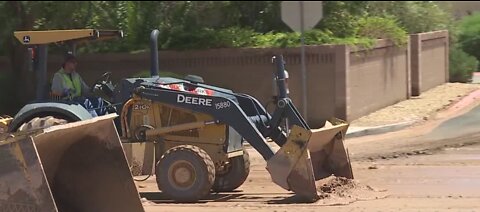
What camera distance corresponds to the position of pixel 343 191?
10781 millimetres

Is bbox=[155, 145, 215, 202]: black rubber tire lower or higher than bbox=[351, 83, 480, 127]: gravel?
higher

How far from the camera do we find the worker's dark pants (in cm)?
1156

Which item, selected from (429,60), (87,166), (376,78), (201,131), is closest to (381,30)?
(376,78)

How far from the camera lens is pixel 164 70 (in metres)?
20.9

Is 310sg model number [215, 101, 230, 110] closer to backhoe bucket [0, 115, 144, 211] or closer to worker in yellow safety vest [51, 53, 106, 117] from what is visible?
worker in yellow safety vest [51, 53, 106, 117]

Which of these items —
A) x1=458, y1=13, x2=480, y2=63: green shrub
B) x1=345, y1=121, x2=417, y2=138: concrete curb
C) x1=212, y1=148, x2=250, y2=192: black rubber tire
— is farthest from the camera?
x1=458, y1=13, x2=480, y2=63: green shrub

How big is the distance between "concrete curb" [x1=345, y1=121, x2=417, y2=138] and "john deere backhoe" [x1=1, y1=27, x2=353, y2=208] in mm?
7738

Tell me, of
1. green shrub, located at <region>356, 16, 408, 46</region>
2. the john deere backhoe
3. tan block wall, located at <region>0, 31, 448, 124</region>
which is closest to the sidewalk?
tan block wall, located at <region>0, 31, 448, 124</region>

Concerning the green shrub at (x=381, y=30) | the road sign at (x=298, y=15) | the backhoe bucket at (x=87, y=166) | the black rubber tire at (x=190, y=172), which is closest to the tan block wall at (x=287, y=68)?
the green shrub at (x=381, y=30)

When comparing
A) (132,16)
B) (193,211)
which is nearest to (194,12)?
(132,16)

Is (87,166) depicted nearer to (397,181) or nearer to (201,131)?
(201,131)

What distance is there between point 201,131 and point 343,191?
2053 mm

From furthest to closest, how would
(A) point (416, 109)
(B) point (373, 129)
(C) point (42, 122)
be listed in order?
(A) point (416, 109)
(B) point (373, 129)
(C) point (42, 122)

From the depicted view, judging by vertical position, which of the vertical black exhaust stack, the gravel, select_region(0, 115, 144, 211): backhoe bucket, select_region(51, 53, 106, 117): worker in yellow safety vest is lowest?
the gravel
